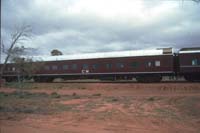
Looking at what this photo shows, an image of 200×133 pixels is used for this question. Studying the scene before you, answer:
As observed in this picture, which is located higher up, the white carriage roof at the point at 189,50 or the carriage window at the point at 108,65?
the white carriage roof at the point at 189,50

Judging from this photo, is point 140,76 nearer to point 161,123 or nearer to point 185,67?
point 185,67

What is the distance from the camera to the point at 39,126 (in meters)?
9.75

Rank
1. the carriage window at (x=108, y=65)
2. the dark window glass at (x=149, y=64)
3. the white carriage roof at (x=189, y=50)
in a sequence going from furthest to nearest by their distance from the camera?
the carriage window at (x=108, y=65), the dark window glass at (x=149, y=64), the white carriage roof at (x=189, y=50)

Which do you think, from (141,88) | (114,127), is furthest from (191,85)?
(114,127)

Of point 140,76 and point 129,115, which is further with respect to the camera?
point 140,76

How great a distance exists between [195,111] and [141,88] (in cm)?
1347

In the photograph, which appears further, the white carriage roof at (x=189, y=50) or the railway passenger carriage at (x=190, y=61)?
the white carriage roof at (x=189, y=50)

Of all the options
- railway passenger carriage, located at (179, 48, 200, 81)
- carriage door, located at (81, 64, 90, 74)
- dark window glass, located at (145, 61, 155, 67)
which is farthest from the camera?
carriage door, located at (81, 64, 90, 74)

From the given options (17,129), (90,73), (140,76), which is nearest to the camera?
(17,129)

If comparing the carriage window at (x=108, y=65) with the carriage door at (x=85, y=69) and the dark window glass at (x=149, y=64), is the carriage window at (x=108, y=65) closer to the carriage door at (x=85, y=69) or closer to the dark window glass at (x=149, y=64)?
the carriage door at (x=85, y=69)

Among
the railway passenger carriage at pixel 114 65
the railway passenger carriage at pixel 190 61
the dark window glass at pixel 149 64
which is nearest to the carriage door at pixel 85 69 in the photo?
the railway passenger carriage at pixel 114 65

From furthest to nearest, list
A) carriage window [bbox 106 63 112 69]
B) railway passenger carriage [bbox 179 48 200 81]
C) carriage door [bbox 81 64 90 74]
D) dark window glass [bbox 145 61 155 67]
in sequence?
carriage door [bbox 81 64 90 74] < carriage window [bbox 106 63 112 69] < dark window glass [bbox 145 61 155 67] < railway passenger carriage [bbox 179 48 200 81]

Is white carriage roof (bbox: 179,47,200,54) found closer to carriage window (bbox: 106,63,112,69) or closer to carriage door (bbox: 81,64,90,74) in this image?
carriage window (bbox: 106,63,112,69)

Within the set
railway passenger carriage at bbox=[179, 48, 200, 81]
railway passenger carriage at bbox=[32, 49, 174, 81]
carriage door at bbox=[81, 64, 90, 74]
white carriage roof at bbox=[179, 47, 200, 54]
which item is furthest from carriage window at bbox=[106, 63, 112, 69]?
white carriage roof at bbox=[179, 47, 200, 54]
